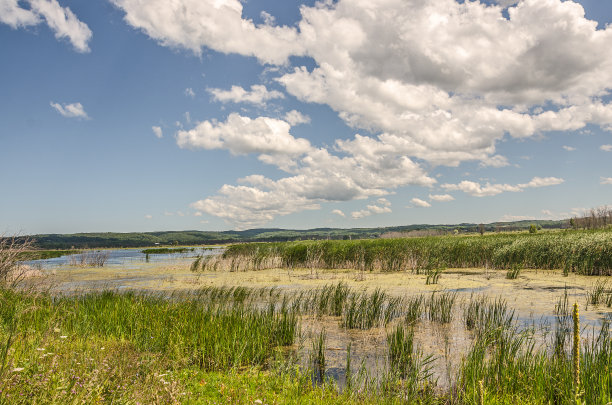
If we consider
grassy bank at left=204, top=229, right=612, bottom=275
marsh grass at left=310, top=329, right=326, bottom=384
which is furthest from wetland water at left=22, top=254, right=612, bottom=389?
grassy bank at left=204, top=229, right=612, bottom=275

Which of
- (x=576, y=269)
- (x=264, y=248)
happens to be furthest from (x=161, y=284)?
(x=576, y=269)

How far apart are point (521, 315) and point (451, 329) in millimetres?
2814

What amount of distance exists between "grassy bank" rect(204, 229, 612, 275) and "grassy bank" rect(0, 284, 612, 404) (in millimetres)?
11917

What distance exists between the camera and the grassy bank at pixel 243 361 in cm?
469

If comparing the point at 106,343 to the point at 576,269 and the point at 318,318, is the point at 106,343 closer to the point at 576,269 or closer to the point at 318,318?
the point at 318,318

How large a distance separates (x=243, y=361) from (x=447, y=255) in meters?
20.4

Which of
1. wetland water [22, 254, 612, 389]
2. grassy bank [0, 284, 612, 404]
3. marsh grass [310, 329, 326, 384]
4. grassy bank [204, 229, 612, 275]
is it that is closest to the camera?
grassy bank [0, 284, 612, 404]

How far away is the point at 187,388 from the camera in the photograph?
583 cm

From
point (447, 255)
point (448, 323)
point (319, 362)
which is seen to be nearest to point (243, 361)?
point (319, 362)

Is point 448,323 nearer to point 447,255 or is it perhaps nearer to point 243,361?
point 243,361

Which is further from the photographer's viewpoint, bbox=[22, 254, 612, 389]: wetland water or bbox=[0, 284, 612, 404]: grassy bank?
bbox=[22, 254, 612, 389]: wetland water

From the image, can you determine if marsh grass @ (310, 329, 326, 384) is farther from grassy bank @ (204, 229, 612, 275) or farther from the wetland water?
grassy bank @ (204, 229, 612, 275)

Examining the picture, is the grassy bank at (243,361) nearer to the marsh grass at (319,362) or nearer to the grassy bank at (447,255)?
the marsh grass at (319,362)

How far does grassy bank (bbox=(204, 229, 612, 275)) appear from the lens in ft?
64.0
